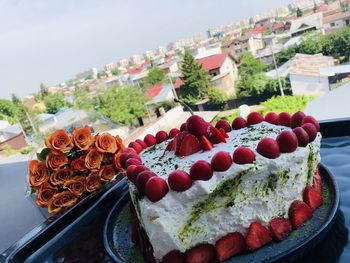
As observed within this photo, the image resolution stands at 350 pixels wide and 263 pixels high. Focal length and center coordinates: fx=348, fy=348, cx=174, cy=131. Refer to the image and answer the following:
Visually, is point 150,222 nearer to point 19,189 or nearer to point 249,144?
point 249,144

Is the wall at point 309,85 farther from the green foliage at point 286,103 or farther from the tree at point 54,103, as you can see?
the tree at point 54,103

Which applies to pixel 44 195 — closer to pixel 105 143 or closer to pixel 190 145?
pixel 105 143

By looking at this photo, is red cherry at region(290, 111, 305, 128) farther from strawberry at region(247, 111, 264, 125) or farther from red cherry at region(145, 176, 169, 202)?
red cherry at region(145, 176, 169, 202)

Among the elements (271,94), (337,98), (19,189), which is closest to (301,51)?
(271,94)

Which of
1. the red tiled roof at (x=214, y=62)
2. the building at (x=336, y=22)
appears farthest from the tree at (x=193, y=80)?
the building at (x=336, y=22)

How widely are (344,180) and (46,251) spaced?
96 cm

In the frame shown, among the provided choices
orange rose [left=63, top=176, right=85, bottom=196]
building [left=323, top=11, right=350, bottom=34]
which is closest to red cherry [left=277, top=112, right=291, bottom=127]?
orange rose [left=63, top=176, right=85, bottom=196]

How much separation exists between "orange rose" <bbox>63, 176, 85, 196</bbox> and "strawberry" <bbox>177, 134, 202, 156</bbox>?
53cm

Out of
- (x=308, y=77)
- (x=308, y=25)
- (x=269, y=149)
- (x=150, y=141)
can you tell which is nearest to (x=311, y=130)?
(x=269, y=149)

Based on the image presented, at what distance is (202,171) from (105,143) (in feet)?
2.10

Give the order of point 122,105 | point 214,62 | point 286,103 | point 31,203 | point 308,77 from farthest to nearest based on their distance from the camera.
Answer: point 214,62 < point 122,105 < point 308,77 < point 286,103 < point 31,203

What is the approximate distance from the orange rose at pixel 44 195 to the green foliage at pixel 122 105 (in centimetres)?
1434

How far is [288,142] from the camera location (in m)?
0.88

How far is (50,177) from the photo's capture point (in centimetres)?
131
